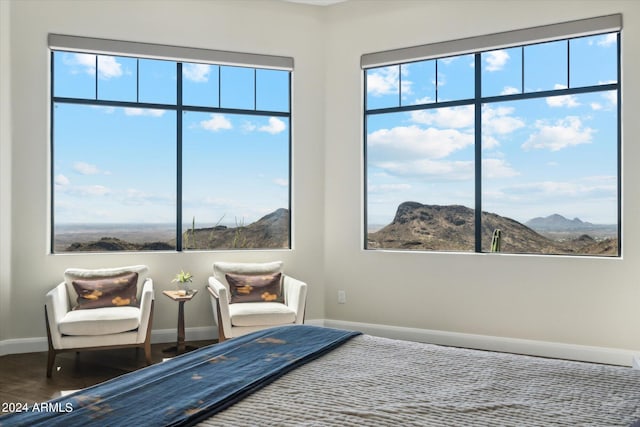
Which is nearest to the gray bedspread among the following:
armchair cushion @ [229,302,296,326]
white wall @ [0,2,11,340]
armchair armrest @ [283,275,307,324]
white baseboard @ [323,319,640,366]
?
armchair cushion @ [229,302,296,326]

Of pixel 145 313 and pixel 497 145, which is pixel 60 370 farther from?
pixel 497 145

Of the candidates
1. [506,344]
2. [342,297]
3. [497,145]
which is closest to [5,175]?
[342,297]

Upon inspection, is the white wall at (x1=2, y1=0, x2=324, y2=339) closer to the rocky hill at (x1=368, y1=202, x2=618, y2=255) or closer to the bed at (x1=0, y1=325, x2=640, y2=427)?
the rocky hill at (x1=368, y1=202, x2=618, y2=255)

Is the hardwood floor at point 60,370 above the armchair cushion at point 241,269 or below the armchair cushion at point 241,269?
below

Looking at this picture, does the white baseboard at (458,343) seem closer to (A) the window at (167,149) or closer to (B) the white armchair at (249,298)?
(B) the white armchair at (249,298)

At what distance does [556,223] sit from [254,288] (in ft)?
8.95

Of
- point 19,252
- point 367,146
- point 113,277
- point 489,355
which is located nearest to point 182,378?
point 489,355

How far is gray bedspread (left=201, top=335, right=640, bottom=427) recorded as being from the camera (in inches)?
61.9

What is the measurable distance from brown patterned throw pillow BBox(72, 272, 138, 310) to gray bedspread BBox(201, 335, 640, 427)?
279 centimetres

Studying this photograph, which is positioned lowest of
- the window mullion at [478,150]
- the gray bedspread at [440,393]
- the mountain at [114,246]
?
the gray bedspread at [440,393]

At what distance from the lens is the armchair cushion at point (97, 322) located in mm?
3961

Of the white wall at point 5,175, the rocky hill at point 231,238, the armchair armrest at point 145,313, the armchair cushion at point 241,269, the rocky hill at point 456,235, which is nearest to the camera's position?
the armchair armrest at point 145,313

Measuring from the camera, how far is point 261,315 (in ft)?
14.4

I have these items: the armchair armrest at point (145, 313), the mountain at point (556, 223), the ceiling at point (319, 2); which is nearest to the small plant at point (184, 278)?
the armchair armrest at point (145, 313)
